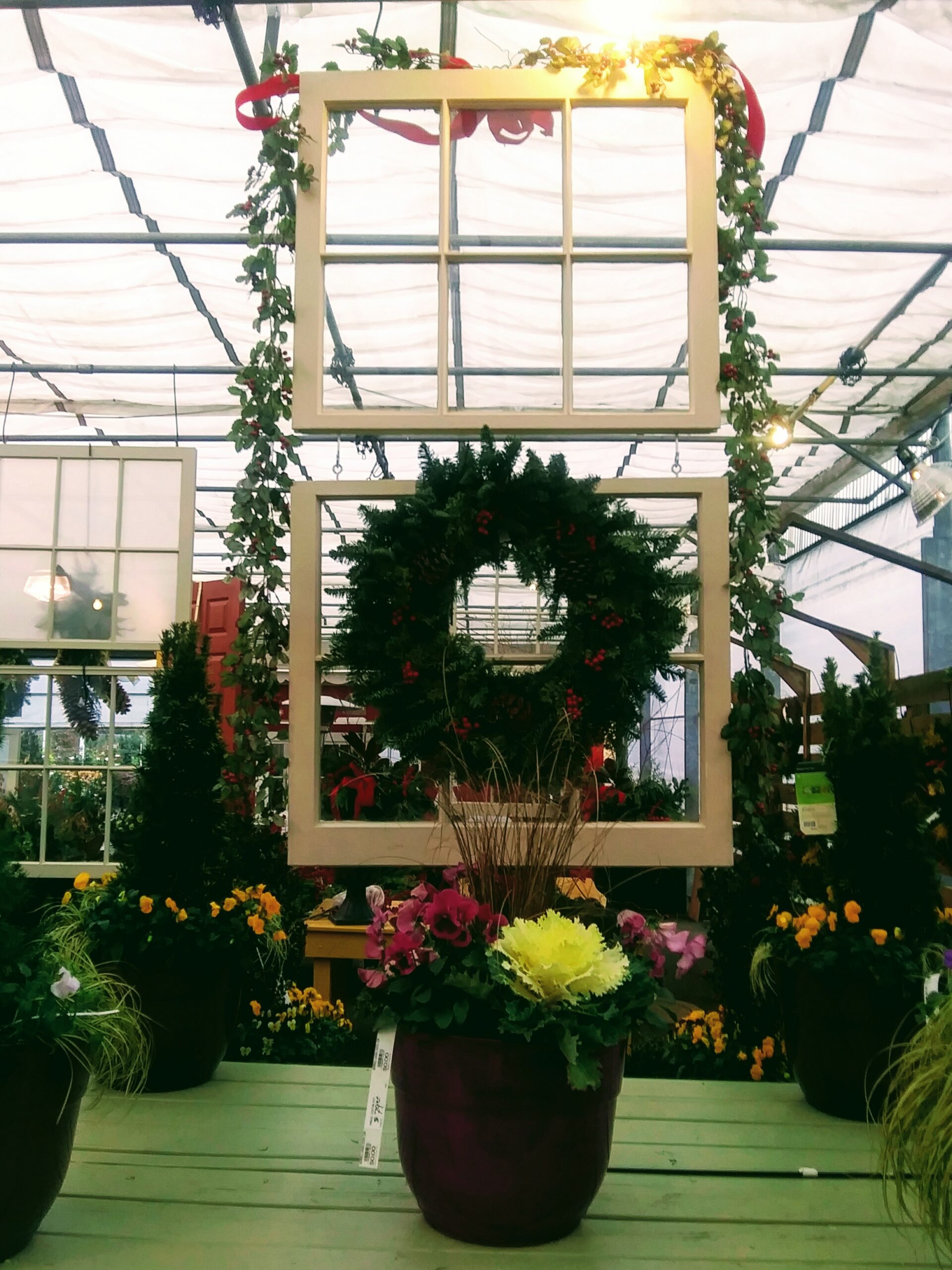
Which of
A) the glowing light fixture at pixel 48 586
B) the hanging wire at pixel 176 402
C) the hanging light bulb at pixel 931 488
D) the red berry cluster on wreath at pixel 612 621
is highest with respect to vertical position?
the hanging wire at pixel 176 402

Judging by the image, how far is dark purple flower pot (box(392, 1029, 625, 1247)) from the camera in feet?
5.84

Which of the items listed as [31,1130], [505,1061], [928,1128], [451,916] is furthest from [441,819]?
[928,1128]

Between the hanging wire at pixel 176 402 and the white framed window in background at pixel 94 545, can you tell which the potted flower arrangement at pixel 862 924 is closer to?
the white framed window in background at pixel 94 545

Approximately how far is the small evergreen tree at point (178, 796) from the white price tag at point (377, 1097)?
1017 mm

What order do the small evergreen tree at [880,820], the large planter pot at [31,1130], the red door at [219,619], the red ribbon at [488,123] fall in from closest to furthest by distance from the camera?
1. the large planter pot at [31,1130]
2. the small evergreen tree at [880,820]
3. the red ribbon at [488,123]
4. the red door at [219,619]

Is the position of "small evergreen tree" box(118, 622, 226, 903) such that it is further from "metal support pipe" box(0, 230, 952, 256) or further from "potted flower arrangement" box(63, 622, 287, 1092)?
"metal support pipe" box(0, 230, 952, 256)

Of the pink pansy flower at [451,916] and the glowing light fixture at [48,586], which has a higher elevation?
the glowing light fixture at [48,586]

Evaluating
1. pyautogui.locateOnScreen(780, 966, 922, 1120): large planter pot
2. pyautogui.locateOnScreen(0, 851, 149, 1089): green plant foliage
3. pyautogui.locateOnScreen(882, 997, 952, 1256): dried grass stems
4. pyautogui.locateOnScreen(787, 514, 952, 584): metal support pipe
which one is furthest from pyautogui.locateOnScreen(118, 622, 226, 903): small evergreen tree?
pyautogui.locateOnScreen(787, 514, 952, 584): metal support pipe

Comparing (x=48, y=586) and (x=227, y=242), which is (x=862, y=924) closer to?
(x=48, y=586)

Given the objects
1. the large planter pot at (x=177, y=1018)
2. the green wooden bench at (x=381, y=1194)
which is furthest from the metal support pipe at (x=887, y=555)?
the large planter pot at (x=177, y=1018)

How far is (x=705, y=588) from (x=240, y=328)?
408 centimetres

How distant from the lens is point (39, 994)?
1.78 metres

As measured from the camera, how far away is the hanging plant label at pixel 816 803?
276 centimetres

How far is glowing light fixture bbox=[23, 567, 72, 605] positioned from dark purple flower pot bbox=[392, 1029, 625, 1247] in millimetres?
2952
